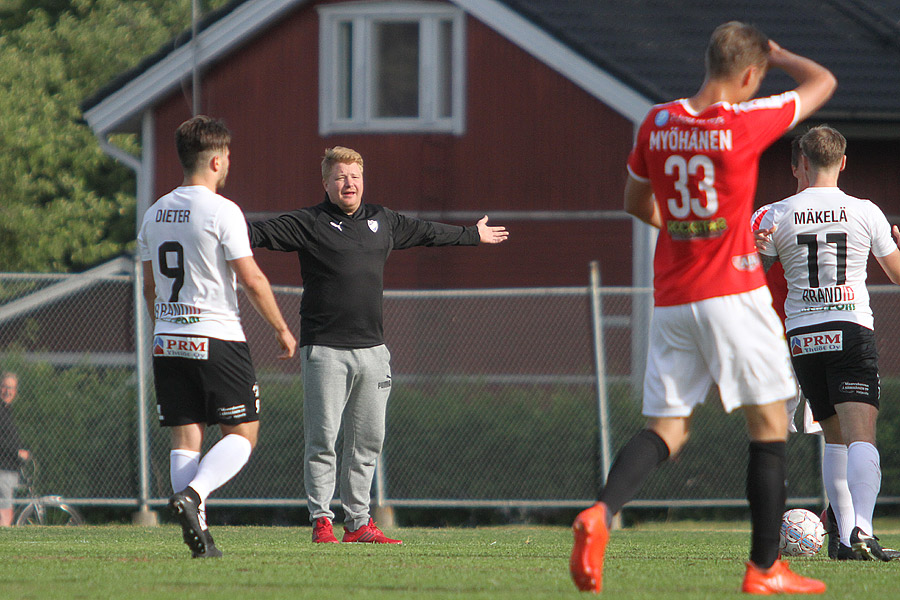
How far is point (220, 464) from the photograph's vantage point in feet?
21.4

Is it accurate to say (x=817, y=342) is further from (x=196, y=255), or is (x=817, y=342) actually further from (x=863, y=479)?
(x=196, y=255)

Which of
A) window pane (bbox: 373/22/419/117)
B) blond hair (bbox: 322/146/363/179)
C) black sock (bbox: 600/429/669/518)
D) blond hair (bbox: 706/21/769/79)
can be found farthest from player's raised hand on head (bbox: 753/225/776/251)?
window pane (bbox: 373/22/419/117)

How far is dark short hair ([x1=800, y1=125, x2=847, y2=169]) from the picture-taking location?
22.9 feet

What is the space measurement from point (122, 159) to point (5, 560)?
14202 mm

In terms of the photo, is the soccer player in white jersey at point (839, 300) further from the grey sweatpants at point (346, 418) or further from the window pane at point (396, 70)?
the window pane at point (396, 70)

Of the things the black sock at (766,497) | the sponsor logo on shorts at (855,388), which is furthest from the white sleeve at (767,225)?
the black sock at (766,497)

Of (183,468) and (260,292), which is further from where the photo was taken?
(183,468)

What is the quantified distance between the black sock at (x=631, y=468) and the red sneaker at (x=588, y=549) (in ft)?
0.51

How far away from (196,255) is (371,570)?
1686 millimetres

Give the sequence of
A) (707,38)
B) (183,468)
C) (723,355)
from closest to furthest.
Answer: (723,355), (183,468), (707,38)

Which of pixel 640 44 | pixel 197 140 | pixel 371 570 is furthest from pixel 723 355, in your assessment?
pixel 640 44

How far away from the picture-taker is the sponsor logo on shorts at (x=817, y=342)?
694 cm

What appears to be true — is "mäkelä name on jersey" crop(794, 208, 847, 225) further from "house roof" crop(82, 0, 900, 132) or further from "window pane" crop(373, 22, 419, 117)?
"window pane" crop(373, 22, 419, 117)

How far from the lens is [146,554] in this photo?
701 cm
